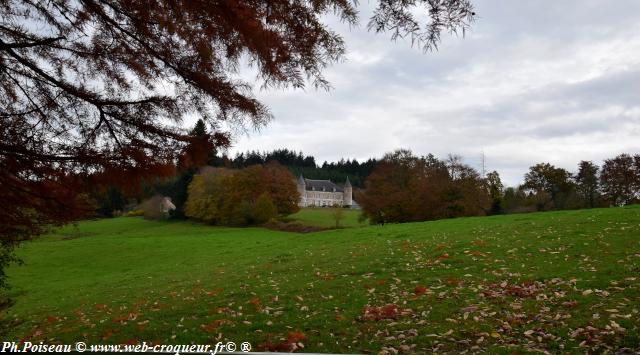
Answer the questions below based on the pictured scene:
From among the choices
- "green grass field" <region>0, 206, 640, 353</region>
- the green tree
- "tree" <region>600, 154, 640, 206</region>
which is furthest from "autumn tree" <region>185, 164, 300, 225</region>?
"tree" <region>600, 154, 640, 206</region>

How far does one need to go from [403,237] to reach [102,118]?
17.8m

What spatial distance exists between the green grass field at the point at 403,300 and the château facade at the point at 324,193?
120m

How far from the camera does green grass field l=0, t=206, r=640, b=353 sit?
21.7 ft

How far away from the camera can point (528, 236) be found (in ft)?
53.0

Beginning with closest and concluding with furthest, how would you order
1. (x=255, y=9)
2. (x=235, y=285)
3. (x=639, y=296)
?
1. (x=255, y=9)
2. (x=639, y=296)
3. (x=235, y=285)

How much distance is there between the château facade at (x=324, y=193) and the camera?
13962cm

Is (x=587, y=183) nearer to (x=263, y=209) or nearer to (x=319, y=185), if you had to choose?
(x=263, y=209)

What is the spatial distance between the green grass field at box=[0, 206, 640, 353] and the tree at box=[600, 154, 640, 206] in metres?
37.9

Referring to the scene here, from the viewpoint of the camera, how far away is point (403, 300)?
29.5ft

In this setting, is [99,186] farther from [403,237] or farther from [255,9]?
[403,237]

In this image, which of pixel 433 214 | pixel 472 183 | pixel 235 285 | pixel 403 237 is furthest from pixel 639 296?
pixel 472 183

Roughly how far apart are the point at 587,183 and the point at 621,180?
3.60m

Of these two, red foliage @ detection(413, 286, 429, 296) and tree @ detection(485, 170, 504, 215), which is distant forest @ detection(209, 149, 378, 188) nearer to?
tree @ detection(485, 170, 504, 215)

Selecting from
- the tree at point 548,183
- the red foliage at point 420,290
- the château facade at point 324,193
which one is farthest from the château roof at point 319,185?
the red foliage at point 420,290
